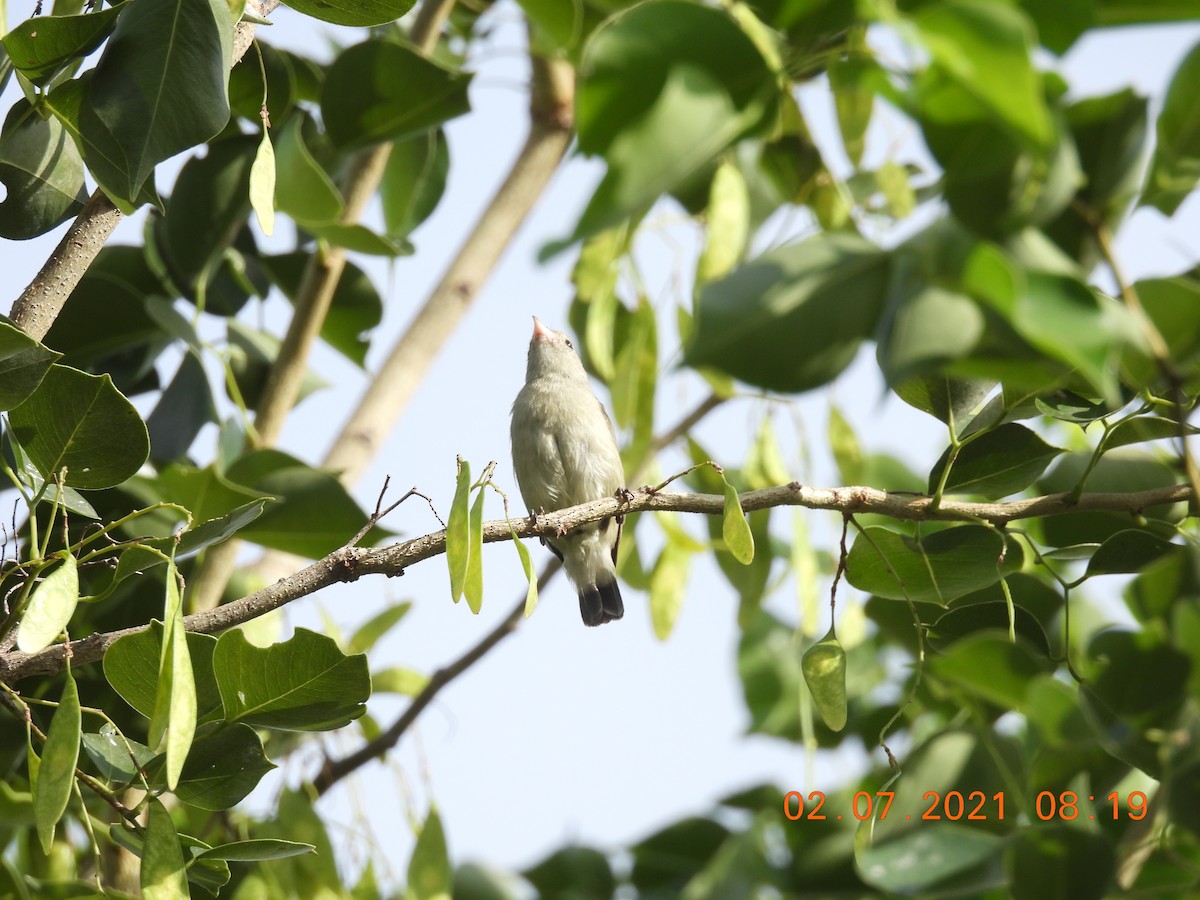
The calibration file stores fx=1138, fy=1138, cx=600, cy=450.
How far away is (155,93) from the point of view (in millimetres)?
1520

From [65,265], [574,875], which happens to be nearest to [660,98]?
[65,265]

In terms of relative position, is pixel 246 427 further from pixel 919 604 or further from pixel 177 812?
pixel 919 604

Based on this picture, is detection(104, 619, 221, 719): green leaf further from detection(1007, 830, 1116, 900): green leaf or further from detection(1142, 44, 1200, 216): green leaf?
detection(1142, 44, 1200, 216): green leaf

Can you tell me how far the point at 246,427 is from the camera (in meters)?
2.86

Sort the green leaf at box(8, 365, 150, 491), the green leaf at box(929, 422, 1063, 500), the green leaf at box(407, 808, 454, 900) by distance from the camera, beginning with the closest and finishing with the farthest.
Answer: the green leaf at box(8, 365, 150, 491)
the green leaf at box(929, 422, 1063, 500)
the green leaf at box(407, 808, 454, 900)

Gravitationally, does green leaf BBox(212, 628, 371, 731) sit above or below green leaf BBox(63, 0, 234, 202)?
below

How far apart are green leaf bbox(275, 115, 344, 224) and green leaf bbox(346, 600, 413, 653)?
1061 millimetres

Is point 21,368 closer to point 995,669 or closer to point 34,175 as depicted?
point 34,175

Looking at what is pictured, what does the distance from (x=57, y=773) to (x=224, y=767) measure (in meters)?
0.34

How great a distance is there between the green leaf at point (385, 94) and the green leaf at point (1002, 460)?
155 cm

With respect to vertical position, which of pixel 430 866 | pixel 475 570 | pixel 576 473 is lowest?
pixel 576 473

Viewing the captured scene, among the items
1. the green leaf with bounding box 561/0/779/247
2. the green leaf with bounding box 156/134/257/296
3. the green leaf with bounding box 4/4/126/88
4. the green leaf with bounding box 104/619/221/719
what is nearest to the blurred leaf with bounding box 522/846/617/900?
the green leaf with bounding box 104/619/221/719

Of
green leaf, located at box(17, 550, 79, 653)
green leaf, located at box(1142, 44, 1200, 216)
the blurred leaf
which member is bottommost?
the blurred leaf

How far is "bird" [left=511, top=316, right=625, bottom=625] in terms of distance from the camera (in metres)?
4.85
